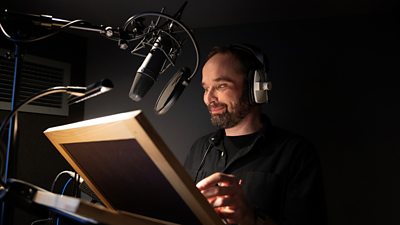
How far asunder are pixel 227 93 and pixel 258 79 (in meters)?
0.19

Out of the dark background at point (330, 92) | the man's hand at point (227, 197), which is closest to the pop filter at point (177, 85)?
the man's hand at point (227, 197)

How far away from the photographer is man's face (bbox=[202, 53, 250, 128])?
5.46ft

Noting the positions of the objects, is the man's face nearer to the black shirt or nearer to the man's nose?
the man's nose

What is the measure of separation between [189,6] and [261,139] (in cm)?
78

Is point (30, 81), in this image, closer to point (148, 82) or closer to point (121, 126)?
point (148, 82)

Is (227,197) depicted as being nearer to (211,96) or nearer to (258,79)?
(258,79)

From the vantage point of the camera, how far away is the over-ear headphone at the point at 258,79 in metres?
1.53

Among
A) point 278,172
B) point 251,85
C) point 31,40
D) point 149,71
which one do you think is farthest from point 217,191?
point 251,85

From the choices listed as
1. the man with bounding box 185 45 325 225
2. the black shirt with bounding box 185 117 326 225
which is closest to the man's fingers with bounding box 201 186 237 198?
the man with bounding box 185 45 325 225

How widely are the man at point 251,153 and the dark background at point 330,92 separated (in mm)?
233

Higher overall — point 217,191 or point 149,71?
point 149,71

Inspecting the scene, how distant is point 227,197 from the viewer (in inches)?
34.9

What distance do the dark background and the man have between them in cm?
23

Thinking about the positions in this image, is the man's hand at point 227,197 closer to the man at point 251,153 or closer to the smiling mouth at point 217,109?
the man at point 251,153
